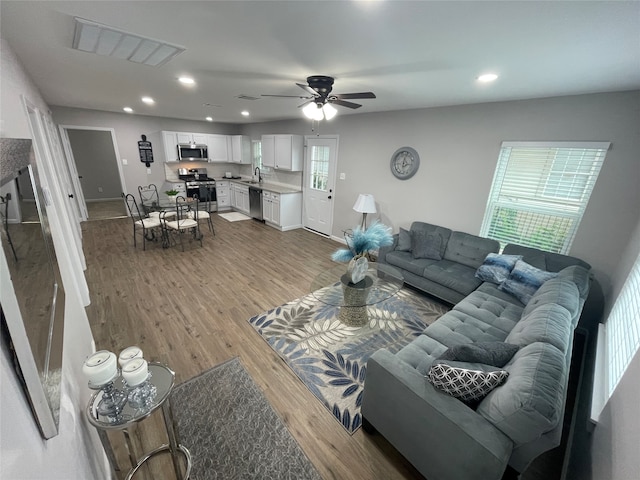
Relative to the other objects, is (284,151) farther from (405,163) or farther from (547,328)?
(547,328)

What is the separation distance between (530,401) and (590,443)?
0.81m

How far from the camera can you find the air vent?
1.66 meters

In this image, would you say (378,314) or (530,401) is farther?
(378,314)

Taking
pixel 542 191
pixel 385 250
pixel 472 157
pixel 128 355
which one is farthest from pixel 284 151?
pixel 128 355

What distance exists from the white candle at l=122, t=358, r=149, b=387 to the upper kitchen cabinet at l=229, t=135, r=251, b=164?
7121 millimetres

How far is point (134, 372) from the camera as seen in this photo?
1.15m

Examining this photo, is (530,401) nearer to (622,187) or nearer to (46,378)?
(46,378)

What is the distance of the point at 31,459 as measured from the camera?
0.58 m

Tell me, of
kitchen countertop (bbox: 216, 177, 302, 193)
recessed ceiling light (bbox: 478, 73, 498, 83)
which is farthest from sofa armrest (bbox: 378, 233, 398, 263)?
kitchen countertop (bbox: 216, 177, 302, 193)

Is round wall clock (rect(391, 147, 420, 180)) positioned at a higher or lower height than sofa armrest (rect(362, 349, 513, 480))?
higher

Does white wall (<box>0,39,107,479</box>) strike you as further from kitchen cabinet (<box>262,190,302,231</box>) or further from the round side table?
kitchen cabinet (<box>262,190,302,231</box>)

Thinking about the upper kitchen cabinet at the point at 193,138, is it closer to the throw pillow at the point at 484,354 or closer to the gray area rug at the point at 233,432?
the gray area rug at the point at 233,432

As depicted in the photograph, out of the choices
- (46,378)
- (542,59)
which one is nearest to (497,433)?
(46,378)

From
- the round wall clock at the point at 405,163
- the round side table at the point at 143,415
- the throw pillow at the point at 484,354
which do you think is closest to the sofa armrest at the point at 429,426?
the throw pillow at the point at 484,354
